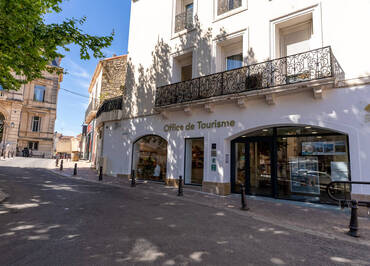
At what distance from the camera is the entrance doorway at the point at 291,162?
7848mm

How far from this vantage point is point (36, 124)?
119 feet

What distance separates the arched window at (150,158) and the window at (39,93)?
3154cm

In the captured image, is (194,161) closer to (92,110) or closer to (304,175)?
(304,175)

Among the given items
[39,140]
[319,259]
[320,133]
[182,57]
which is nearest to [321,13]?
[320,133]

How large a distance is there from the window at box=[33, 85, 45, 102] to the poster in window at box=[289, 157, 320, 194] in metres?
40.4

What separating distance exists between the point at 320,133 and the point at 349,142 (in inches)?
43.0

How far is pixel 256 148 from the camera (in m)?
9.66

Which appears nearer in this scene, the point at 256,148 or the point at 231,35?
the point at 256,148

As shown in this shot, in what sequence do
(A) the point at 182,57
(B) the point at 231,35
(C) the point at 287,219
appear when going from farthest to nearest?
(A) the point at 182,57, (B) the point at 231,35, (C) the point at 287,219

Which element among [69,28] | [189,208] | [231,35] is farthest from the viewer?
[231,35]

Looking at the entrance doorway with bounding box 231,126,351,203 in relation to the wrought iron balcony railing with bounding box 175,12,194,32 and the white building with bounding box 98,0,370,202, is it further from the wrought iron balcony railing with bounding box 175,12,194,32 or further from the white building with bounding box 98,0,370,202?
the wrought iron balcony railing with bounding box 175,12,194,32

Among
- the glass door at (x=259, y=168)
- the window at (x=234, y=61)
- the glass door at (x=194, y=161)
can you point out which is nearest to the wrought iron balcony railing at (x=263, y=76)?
the window at (x=234, y=61)

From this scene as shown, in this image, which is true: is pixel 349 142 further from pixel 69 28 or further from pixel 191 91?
pixel 69 28

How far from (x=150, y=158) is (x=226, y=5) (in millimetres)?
9497
